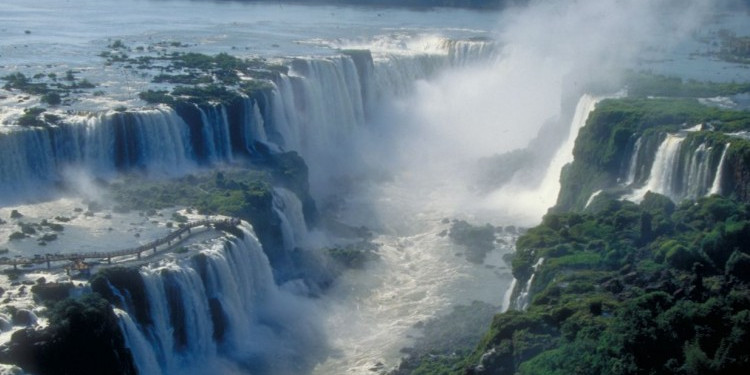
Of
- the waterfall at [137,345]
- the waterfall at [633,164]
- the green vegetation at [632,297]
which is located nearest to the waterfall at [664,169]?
the waterfall at [633,164]

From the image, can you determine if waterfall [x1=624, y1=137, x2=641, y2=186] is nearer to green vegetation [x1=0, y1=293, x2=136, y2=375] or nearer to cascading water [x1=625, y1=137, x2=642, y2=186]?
cascading water [x1=625, y1=137, x2=642, y2=186]

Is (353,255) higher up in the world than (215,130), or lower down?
lower down

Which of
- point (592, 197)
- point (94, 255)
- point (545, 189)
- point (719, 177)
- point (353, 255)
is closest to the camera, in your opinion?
point (94, 255)

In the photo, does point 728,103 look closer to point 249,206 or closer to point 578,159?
point 578,159

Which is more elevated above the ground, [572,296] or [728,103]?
[728,103]

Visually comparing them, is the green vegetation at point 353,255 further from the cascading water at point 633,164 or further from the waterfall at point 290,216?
the cascading water at point 633,164

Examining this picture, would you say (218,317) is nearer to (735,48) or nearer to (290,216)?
(290,216)

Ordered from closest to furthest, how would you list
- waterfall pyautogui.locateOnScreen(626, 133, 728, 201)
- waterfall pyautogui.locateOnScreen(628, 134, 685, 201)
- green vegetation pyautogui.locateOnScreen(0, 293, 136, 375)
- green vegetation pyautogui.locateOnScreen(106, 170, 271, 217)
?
green vegetation pyautogui.locateOnScreen(0, 293, 136, 375), waterfall pyautogui.locateOnScreen(626, 133, 728, 201), green vegetation pyautogui.locateOnScreen(106, 170, 271, 217), waterfall pyautogui.locateOnScreen(628, 134, 685, 201)

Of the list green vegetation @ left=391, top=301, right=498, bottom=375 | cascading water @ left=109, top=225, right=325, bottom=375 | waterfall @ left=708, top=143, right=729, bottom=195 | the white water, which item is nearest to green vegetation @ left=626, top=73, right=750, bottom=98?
the white water

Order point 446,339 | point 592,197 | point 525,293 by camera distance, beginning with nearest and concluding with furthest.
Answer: point 525,293
point 446,339
point 592,197

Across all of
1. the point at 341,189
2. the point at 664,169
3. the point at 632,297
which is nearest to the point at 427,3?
the point at 341,189

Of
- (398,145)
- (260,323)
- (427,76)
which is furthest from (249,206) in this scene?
(427,76)
